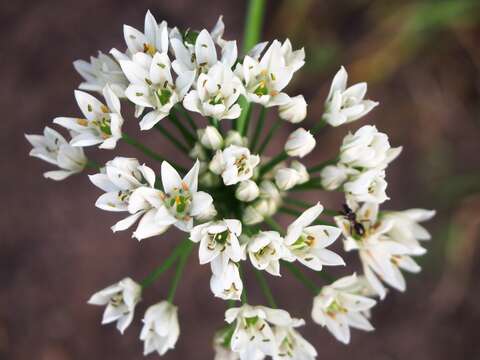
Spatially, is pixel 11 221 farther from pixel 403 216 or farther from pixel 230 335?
pixel 403 216

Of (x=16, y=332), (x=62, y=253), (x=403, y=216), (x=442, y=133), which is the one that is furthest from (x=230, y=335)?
(x=442, y=133)

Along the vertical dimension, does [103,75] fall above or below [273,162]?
above

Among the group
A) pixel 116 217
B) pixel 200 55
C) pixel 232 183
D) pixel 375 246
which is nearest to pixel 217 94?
pixel 200 55

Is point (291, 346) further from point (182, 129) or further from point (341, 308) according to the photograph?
point (182, 129)

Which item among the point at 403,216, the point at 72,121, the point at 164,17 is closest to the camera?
the point at 72,121

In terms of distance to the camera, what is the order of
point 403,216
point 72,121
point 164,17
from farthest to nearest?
point 164,17
point 403,216
point 72,121

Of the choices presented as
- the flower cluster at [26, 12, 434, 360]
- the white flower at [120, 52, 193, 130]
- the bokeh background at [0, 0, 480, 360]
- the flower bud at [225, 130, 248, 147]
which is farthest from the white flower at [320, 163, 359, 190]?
the bokeh background at [0, 0, 480, 360]
